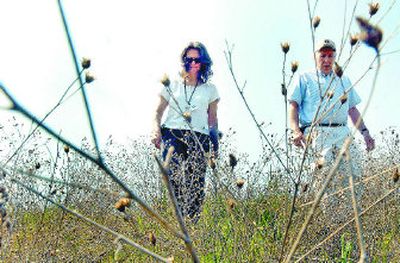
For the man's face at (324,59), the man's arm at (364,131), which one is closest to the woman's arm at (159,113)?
Answer: the man's face at (324,59)

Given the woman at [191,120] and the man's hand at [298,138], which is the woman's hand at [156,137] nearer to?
the woman at [191,120]

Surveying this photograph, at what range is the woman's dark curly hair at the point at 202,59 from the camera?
10.8ft

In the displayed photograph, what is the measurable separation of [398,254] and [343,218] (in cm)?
32

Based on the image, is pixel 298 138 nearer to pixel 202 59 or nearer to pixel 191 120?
pixel 191 120

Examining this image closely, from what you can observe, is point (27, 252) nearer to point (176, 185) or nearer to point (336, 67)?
point (176, 185)

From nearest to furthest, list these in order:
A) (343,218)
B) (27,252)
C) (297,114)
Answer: (27,252) < (343,218) < (297,114)

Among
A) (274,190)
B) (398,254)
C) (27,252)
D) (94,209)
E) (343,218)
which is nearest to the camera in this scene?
(27,252)

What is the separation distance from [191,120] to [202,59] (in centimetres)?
38

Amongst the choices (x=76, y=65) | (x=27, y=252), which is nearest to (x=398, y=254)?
(x=27, y=252)

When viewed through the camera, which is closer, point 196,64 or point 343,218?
point 343,218

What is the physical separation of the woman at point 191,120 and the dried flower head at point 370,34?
2.55 m

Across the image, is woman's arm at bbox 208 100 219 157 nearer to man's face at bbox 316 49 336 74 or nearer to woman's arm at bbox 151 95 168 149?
woman's arm at bbox 151 95 168 149

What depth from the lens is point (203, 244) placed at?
2273 millimetres

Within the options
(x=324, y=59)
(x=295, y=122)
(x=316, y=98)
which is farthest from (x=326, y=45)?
(x=295, y=122)
